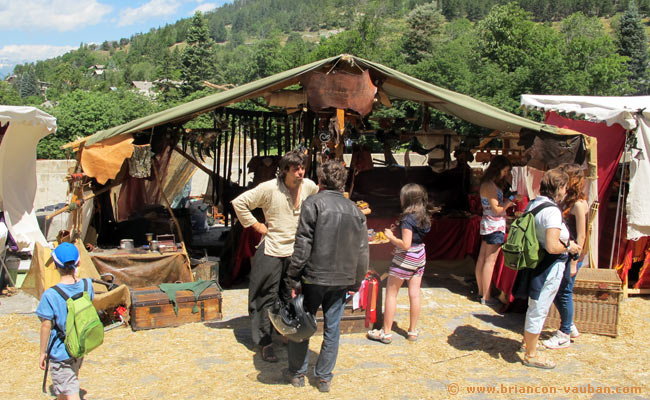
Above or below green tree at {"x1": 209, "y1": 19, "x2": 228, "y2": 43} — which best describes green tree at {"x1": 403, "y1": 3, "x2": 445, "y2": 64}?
below

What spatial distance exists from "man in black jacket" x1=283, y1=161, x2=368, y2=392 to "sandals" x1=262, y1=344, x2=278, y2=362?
721 mm

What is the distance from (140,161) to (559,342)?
4.53 m

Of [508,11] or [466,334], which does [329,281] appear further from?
[508,11]

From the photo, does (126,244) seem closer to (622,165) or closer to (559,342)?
(559,342)

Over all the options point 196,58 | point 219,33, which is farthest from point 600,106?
point 219,33

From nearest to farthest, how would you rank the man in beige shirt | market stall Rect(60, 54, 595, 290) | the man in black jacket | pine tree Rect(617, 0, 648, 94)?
the man in black jacket, the man in beige shirt, market stall Rect(60, 54, 595, 290), pine tree Rect(617, 0, 648, 94)

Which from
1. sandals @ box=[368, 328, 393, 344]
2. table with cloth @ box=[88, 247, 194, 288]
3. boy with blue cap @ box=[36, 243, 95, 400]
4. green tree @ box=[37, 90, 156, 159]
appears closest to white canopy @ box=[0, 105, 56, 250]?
table with cloth @ box=[88, 247, 194, 288]

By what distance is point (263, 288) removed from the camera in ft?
13.9

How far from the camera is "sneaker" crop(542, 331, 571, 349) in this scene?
4.68 metres

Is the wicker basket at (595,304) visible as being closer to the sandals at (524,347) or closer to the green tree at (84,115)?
the sandals at (524,347)

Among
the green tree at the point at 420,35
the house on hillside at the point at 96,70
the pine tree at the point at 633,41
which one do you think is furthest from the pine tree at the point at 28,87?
the pine tree at the point at 633,41

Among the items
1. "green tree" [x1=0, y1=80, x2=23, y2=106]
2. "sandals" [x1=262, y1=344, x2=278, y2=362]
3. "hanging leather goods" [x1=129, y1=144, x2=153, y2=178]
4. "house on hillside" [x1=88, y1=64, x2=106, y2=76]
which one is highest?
"house on hillside" [x1=88, y1=64, x2=106, y2=76]

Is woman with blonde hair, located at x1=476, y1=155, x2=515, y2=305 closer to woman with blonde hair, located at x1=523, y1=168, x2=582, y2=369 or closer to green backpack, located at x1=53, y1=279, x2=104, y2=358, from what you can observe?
woman with blonde hair, located at x1=523, y1=168, x2=582, y2=369

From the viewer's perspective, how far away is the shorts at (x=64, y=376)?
3.01 meters
